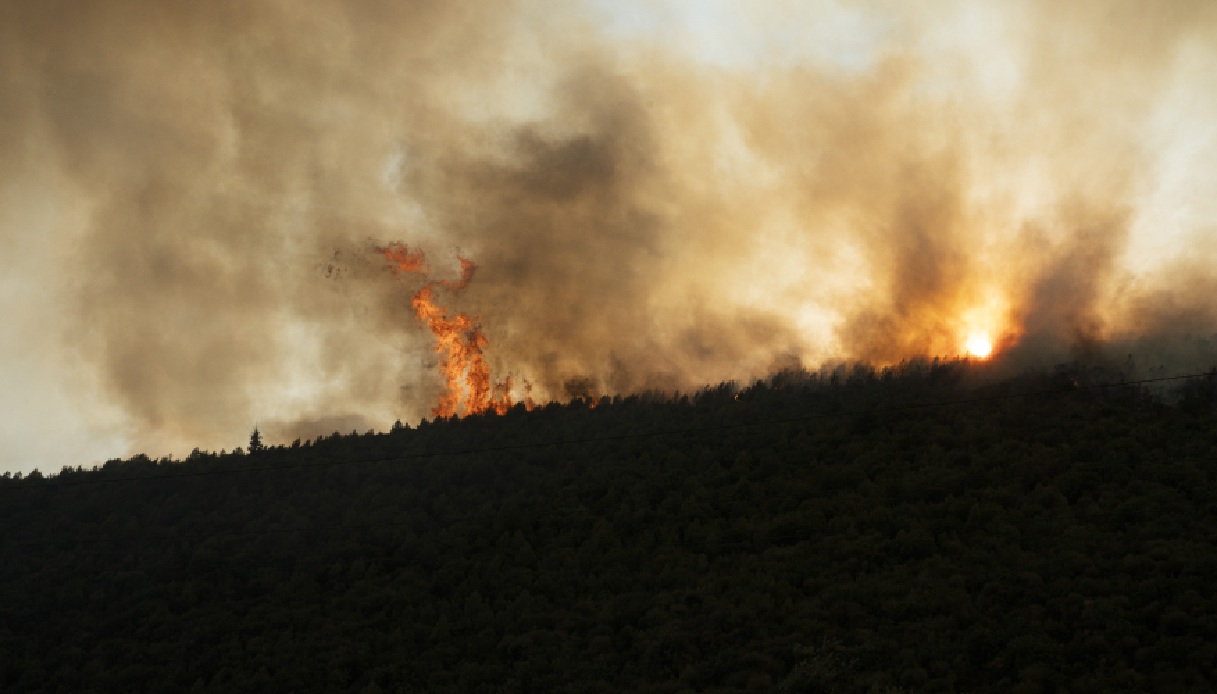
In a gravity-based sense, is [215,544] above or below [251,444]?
below

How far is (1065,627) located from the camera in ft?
112

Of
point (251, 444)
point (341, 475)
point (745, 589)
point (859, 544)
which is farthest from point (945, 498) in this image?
point (251, 444)

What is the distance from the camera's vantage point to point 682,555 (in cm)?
4747

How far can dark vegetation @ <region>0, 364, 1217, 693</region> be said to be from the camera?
117 ft

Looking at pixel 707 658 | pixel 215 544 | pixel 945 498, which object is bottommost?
pixel 707 658

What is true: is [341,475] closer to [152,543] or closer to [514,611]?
[152,543]

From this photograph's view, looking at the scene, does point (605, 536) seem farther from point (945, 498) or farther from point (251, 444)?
point (251, 444)

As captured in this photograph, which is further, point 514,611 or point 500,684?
point 514,611

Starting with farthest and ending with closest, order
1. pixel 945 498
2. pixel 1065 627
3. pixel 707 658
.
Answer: pixel 945 498 → pixel 707 658 → pixel 1065 627

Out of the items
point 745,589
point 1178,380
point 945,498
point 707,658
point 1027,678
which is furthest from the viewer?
point 1178,380

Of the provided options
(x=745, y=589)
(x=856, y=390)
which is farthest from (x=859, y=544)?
(x=856, y=390)

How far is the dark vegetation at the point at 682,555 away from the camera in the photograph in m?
35.6

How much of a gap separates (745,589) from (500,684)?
34.6 ft

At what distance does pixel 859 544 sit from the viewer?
44.0m
